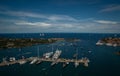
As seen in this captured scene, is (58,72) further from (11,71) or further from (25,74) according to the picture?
(11,71)

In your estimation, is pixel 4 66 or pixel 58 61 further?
pixel 58 61

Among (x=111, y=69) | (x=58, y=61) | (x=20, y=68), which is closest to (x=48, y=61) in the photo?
(x=58, y=61)

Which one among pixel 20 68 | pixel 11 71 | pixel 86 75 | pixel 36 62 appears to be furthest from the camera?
pixel 36 62

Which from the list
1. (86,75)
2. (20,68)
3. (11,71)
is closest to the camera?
(86,75)

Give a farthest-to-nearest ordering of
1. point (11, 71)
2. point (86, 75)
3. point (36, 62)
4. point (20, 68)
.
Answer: point (36, 62) < point (20, 68) < point (11, 71) < point (86, 75)

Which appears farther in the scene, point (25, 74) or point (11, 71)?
point (11, 71)

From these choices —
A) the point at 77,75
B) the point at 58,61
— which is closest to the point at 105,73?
the point at 77,75

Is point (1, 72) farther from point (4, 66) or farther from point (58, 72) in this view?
point (58, 72)

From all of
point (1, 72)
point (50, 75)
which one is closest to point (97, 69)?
point (50, 75)
